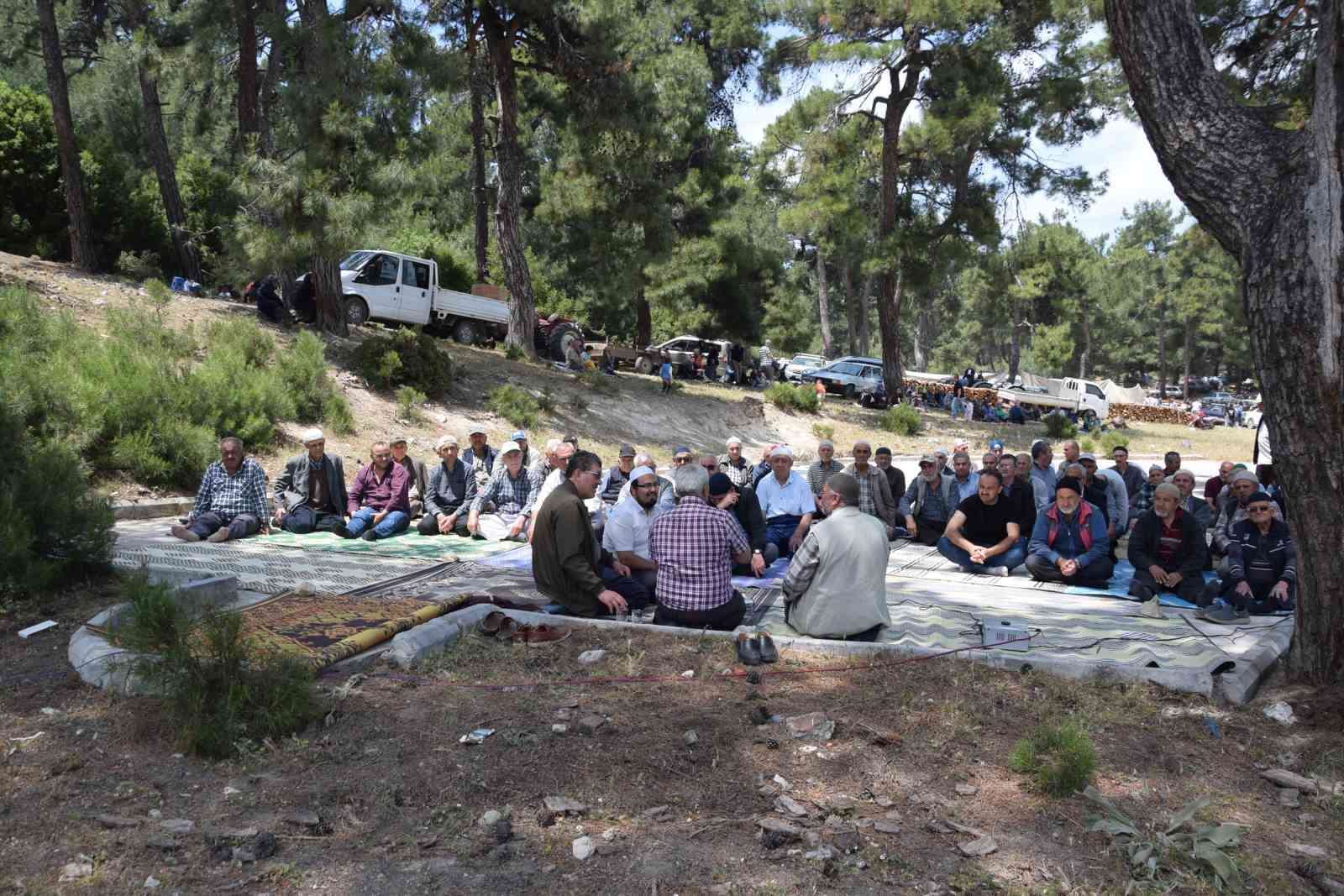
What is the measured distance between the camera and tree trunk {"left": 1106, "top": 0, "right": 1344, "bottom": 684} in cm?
483

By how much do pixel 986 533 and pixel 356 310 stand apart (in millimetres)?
14688

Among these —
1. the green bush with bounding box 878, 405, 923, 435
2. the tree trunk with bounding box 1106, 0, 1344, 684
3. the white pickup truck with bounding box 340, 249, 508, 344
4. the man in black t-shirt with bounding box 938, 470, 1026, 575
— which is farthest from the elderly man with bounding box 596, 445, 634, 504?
the green bush with bounding box 878, 405, 923, 435

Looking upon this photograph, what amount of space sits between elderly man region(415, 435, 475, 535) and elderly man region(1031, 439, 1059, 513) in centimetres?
549

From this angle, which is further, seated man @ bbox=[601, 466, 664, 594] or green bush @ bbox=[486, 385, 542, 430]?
green bush @ bbox=[486, 385, 542, 430]

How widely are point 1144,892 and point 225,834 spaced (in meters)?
3.16

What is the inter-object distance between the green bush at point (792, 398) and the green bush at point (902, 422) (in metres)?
1.77

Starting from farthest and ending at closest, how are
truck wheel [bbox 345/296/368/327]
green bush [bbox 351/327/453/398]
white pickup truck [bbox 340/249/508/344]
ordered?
1. white pickup truck [bbox 340/249/508/344]
2. truck wheel [bbox 345/296/368/327]
3. green bush [bbox 351/327/453/398]

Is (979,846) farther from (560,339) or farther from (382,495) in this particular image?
(560,339)

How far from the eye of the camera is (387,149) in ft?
50.0

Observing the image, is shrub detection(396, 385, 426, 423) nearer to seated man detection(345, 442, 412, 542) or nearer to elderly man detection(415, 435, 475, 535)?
seated man detection(345, 442, 412, 542)

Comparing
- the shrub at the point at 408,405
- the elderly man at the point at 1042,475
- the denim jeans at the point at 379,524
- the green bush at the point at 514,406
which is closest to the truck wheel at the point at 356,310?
the green bush at the point at 514,406

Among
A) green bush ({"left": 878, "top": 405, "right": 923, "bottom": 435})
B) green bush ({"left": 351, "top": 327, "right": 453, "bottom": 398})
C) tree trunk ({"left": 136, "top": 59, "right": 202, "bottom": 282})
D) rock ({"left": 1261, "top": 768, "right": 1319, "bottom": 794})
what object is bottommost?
rock ({"left": 1261, "top": 768, "right": 1319, "bottom": 794})

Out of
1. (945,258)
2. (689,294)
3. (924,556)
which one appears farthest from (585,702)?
(689,294)

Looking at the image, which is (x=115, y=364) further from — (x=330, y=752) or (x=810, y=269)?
(x=810, y=269)
